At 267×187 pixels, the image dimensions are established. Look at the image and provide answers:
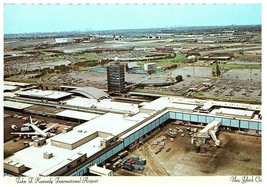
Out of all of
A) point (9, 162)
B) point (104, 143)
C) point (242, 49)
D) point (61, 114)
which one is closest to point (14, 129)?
point (61, 114)

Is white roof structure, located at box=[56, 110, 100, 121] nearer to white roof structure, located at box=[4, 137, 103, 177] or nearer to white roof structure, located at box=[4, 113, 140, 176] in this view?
white roof structure, located at box=[4, 113, 140, 176]

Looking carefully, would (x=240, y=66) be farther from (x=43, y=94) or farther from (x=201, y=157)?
(x=201, y=157)

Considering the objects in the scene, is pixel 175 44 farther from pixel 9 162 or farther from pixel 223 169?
pixel 9 162

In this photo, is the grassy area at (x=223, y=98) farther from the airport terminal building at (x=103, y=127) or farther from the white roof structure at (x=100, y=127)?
the white roof structure at (x=100, y=127)

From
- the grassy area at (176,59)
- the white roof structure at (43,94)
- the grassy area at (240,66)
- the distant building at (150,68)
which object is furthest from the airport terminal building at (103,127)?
the grassy area at (176,59)

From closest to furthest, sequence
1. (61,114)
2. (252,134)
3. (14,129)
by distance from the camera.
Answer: (252,134) < (14,129) < (61,114)
